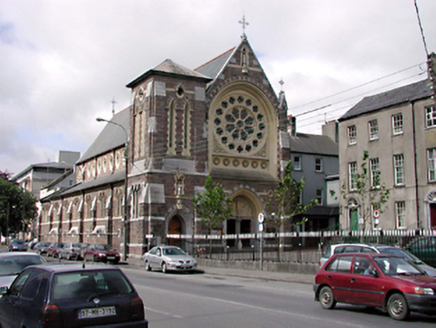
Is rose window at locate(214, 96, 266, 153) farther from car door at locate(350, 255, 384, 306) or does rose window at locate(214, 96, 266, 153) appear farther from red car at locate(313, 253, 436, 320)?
car door at locate(350, 255, 384, 306)

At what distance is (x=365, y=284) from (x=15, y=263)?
873 cm

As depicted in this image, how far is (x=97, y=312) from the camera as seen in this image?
6918 millimetres

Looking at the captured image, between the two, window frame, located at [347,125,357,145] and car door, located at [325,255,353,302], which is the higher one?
window frame, located at [347,125,357,145]

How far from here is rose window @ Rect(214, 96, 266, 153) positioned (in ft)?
143

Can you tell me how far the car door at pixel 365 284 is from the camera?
435 inches

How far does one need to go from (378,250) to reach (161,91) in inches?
1072

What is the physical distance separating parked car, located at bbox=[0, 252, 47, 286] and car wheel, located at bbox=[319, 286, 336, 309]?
7409 mm

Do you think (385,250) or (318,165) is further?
(318,165)

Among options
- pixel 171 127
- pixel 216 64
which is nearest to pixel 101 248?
pixel 171 127

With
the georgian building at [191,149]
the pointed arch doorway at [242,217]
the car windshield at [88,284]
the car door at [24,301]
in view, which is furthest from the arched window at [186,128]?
the car windshield at [88,284]

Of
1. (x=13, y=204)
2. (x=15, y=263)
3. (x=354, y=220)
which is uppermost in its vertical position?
(x=13, y=204)

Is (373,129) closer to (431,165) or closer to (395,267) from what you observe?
(431,165)

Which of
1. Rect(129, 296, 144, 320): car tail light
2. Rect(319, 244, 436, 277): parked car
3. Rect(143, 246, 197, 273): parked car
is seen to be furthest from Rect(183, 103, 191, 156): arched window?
Rect(129, 296, 144, 320): car tail light

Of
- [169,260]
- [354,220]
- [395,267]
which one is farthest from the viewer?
[354,220]
